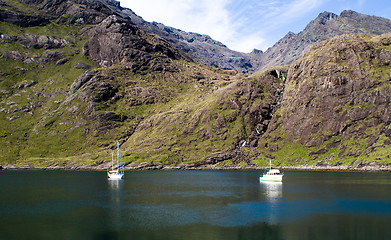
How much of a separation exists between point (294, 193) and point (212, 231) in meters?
63.7

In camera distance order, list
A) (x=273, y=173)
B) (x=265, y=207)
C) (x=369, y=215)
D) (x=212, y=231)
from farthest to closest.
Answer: (x=273, y=173)
(x=265, y=207)
(x=369, y=215)
(x=212, y=231)

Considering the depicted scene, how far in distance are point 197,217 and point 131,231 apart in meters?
19.1

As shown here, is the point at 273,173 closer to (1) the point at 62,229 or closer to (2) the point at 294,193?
(2) the point at 294,193

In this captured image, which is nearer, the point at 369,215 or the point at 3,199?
the point at 369,215

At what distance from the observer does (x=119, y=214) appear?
8094cm

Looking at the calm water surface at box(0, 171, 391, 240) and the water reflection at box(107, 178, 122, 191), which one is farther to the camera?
the water reflection at box(107, 178, 122, 191)

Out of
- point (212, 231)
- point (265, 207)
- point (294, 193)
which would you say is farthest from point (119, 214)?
point (294, 193)

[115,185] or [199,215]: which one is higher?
[199,215]

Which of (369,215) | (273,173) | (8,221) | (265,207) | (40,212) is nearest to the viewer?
(8,221)

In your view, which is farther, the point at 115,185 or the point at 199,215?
the point at 115,185

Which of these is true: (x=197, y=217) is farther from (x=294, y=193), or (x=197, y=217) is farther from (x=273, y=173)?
(x=273, y=173)

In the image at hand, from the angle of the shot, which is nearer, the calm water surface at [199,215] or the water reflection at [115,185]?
the calm water surface at [199,215]

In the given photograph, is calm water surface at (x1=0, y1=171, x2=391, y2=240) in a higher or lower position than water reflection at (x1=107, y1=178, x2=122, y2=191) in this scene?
higher

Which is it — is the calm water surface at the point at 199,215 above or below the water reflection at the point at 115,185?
above
